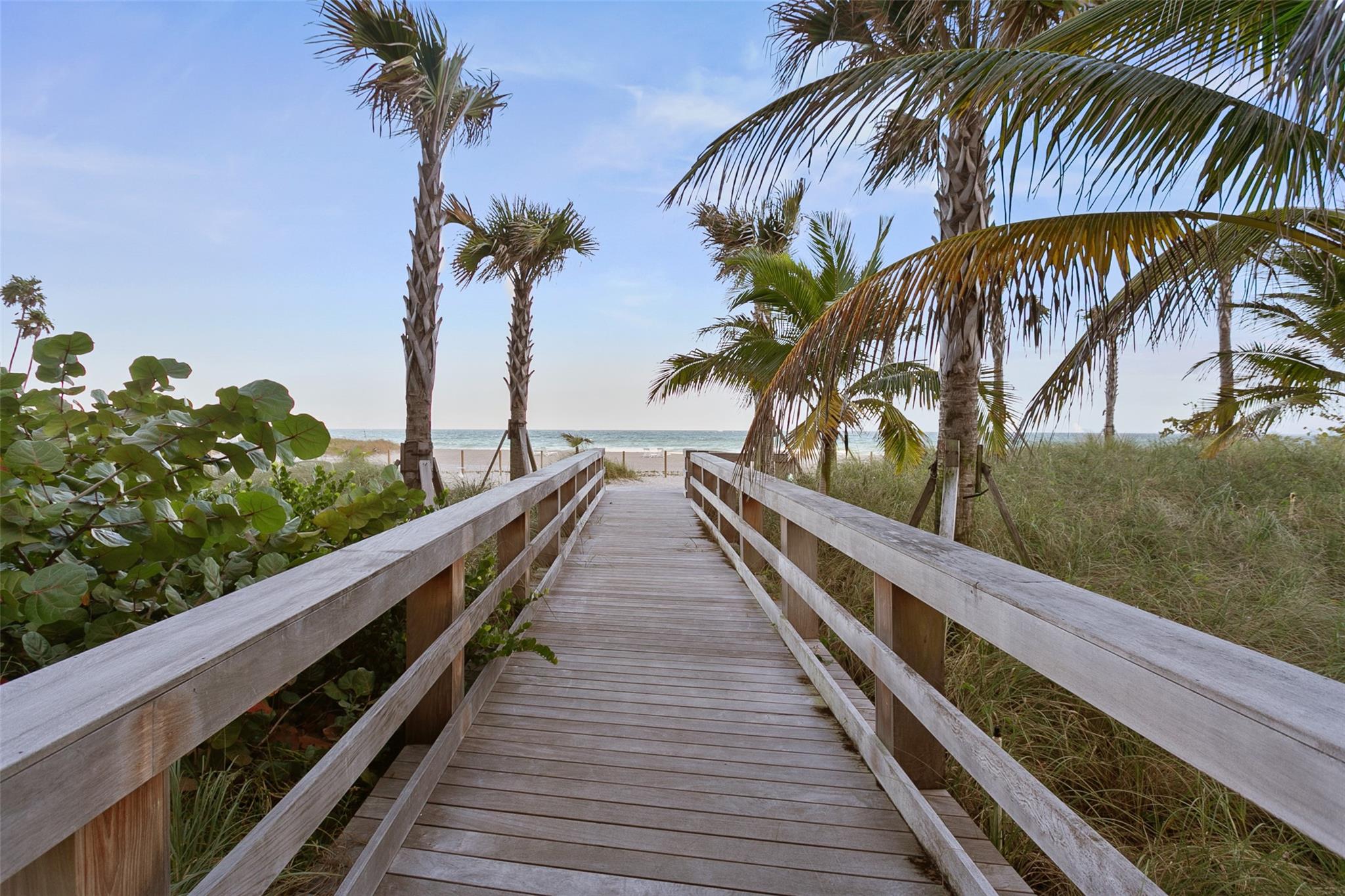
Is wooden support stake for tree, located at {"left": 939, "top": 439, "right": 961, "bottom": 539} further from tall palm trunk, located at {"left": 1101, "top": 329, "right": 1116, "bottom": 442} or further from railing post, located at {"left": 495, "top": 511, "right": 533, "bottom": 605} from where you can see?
tall palm trunk, located at {"left": 1101, "top": 329, "right": 1116, "bottom": 442}

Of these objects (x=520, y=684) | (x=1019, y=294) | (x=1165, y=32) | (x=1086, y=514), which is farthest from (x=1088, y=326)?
(x=520, y=684)

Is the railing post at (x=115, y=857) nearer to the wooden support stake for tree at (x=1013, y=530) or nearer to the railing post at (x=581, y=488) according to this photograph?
the wooden support stake for tree at (x=1013, y=530)

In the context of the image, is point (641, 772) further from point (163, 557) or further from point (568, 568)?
point (568, 568)

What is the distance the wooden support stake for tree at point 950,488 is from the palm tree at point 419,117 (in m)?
4.46

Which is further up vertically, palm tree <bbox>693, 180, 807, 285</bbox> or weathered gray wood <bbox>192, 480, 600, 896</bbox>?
palm tree <bbox>693, 180, 807, 285</bbox>

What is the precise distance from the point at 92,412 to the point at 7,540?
0.53m

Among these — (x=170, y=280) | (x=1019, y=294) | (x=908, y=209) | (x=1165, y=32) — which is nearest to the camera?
(x=1165, y=32)

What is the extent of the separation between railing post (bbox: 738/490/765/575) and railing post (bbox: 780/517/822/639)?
43.5 inches

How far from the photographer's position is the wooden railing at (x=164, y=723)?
0.59 meters

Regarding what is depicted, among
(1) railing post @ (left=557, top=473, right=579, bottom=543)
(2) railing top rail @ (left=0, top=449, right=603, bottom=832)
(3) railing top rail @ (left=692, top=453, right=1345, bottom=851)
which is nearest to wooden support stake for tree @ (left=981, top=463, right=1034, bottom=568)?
(3) railing top rail @ (left=692, top=453, right=1345, bottom=851)

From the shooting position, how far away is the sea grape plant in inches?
52.1

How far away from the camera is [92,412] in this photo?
5.48 feet

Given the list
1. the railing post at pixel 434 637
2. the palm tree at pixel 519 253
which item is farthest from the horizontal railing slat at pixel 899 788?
the palm tree at pixel 519 253

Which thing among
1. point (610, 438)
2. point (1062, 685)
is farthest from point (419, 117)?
point (610, 438)
